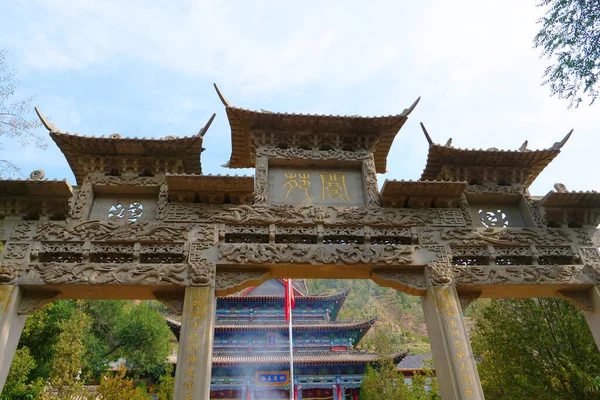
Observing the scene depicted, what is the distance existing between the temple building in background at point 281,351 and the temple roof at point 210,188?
1203 centimetres

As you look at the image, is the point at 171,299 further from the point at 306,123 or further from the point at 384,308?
the point at 384,308

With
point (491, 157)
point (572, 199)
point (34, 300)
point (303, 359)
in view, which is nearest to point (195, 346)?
point (34, 300)

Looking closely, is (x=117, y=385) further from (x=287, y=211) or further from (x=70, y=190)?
(x=287, y=211)

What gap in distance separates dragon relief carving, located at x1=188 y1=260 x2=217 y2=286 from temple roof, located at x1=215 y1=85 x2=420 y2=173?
2539 mm

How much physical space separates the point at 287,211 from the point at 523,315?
6.74 meters

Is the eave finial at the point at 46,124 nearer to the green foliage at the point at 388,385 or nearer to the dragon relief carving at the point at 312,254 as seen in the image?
the dragon relief carving at the point at 312,254

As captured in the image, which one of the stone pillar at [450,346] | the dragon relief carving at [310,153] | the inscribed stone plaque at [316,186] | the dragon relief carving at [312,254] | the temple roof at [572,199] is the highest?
the dragon relief carving at [310,153]

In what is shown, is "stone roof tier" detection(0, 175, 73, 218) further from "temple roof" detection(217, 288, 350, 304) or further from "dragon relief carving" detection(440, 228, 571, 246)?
"temple roof" detection(217, 288, 350, 304)

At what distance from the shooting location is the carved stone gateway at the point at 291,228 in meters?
5.36

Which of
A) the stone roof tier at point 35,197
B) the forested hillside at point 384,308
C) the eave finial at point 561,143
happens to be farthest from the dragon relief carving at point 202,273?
the forested hillside at point 384,308

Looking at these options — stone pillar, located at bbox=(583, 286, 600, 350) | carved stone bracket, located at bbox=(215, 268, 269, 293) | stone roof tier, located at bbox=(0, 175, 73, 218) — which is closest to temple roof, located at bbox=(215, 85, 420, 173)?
carved stone bracket, located at bbox=(215, 268, 269, 293)

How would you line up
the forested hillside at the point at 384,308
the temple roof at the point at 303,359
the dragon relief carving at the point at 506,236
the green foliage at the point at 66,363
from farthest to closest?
the forested hillside at the point at 384,308
the temple roof at the point at 303,359
the green foliage at the point at 66,363
the dragon relief carving at the point at 506,236

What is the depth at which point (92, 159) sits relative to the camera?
645cm

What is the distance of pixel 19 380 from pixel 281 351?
33.1 ft
